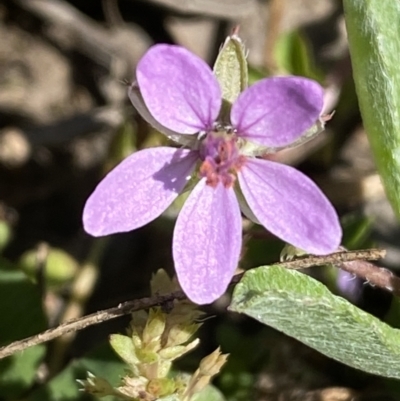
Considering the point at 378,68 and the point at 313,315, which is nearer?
the point at 313,315

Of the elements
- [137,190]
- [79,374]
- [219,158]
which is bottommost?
[79,374]

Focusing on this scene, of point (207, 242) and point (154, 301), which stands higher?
point (207, 242)

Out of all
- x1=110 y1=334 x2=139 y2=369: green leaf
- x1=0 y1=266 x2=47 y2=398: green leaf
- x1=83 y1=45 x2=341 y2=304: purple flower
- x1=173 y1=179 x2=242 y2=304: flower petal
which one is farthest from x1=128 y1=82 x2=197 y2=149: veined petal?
x1=0 y1=266 x2=47 y2=398: green leaf

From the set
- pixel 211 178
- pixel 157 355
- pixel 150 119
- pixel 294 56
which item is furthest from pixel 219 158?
pixel 294 56

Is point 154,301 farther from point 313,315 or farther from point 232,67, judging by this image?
point 232,67

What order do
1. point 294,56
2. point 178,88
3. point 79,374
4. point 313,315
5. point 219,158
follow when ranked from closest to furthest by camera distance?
point 313,315
point 178,88
point 219,158
point 79,374
point 294,56

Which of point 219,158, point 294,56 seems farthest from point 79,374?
point 294,56

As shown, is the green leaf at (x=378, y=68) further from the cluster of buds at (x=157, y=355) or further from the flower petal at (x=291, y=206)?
the cluster of buds at (x=157, y=355)

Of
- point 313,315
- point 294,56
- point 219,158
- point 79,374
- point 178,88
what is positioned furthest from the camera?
point 294,56
